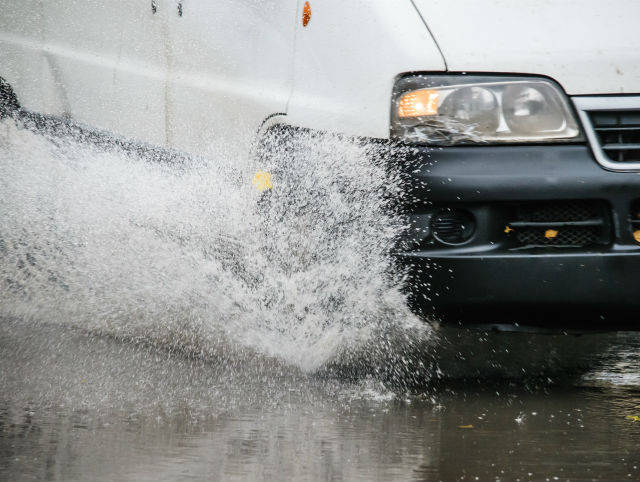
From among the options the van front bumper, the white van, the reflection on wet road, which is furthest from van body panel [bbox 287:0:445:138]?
the reflection on wet road

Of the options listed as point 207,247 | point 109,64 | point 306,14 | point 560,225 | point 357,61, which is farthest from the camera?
point 109,64

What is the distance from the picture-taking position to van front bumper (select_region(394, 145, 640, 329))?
3.65 metres

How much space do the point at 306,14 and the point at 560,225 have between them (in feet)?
4.24

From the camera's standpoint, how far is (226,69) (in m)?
4.66

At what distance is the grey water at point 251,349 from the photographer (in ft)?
10.6

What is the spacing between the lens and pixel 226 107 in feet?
15.3

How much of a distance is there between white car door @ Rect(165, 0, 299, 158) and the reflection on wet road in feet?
3.30

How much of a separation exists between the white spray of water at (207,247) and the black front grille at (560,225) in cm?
44

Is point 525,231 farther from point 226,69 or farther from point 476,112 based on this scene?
point 226,69

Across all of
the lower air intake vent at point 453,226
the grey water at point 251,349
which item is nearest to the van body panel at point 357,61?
the grey water at point 251,349

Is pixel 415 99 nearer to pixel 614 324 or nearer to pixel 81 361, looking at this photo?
pixel 614 324

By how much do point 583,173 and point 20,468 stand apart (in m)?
2.05

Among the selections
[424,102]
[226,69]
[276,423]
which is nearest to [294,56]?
[226,69]

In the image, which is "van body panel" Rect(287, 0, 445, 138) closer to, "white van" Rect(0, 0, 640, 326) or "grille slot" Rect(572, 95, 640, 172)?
"white van" Rect(0, 0, 640, 326)
